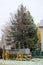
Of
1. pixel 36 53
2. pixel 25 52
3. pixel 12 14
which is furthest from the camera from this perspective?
pixel 12 14

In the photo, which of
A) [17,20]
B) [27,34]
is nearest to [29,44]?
[27,34]

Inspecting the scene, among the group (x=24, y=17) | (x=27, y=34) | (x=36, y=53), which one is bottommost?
(x=36, y=53)

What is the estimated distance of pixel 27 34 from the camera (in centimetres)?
5275

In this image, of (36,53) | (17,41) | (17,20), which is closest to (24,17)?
(17,20)

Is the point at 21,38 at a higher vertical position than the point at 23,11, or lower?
lower

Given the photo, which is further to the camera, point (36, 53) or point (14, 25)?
point (14, 25)

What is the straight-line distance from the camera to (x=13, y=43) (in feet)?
176

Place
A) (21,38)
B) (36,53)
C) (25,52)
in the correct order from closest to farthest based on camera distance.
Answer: (25,52)
(36,53)
(21,38)

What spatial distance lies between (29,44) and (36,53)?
15.2 feet

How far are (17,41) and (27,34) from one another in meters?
2.50

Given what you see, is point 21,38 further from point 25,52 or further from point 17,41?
point 25,52

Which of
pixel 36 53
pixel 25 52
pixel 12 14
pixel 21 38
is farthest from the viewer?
pixel 12 14

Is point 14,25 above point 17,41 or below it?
above

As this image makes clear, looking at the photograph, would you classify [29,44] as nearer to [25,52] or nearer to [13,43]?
[13,43]
